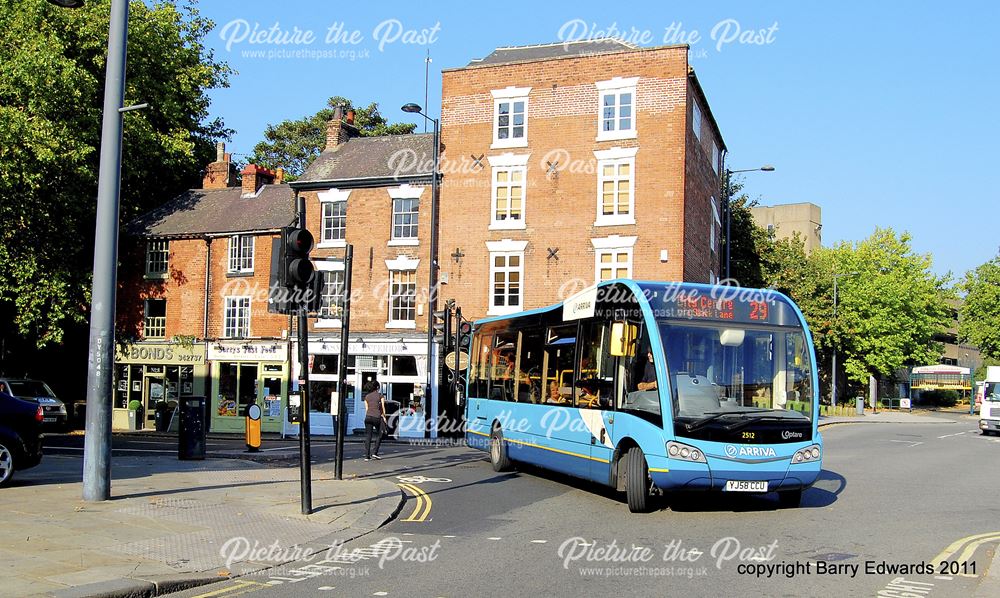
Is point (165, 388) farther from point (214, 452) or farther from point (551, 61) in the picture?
point (551, 61)

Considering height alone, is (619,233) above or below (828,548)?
above

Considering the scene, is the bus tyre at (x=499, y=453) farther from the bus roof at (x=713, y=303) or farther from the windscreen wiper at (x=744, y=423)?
the windscreen wiper at (x=744, y=423)

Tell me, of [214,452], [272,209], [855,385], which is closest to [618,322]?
[214,452]

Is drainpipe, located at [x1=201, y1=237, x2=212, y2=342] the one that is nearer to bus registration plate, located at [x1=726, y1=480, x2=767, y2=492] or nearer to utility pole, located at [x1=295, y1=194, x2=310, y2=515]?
utility pole, located at [x1=295, y1=194, x2=310, y2=515]

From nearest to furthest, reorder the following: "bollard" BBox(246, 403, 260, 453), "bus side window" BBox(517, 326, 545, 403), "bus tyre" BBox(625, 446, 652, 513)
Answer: "bus tyre" BBox(625, 446, 652, 513)
"bus side window" BBox(517, 326, 545, 403)
"bollard" BBox(246, 403, 260, 453)

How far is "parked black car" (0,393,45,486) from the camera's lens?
13047 mm

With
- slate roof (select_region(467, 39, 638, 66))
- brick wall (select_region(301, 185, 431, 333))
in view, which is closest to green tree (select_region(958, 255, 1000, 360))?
slate roof (select_region(467, 39, 638, 66))

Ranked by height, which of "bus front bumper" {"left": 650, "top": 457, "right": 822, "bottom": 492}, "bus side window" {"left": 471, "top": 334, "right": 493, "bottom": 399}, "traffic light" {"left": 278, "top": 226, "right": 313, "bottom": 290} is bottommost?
"bus front bumper" {"left": 650, "top": 457, "right": 822, "bottom": 492}

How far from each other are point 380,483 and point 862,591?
9470 millimetres

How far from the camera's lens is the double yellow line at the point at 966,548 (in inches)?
358

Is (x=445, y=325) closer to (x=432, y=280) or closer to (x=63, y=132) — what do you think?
(x=432, y=280)

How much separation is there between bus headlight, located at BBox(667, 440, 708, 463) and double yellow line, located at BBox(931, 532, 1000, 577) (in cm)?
293

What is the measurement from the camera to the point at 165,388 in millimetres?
38344

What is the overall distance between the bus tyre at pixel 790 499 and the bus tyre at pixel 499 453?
607cm
